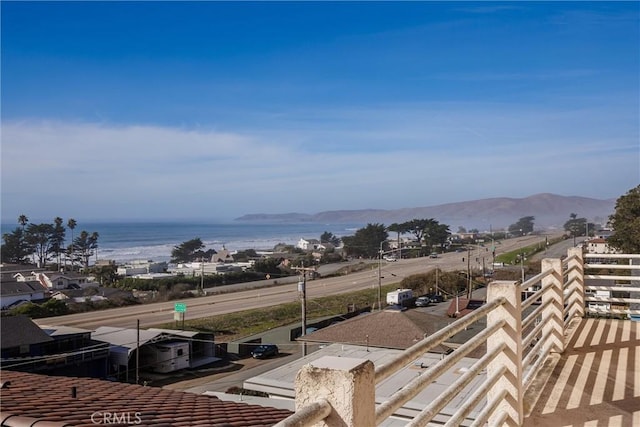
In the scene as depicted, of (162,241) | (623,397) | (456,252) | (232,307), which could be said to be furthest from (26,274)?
(162,241)

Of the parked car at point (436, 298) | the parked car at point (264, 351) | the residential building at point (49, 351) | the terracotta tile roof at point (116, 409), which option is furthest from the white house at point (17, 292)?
the terracotta tile roof at point (116, 409)

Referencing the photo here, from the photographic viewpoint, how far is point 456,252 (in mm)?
59875

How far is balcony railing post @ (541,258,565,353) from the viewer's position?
4.54m

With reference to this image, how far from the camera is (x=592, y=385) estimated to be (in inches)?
146

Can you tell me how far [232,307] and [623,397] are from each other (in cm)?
2967

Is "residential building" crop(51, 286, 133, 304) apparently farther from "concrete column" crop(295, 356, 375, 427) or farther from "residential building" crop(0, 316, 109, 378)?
"concrete column" crop(295, 356, 375, 427)

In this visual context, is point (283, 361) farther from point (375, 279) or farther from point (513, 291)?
point (375, 279)

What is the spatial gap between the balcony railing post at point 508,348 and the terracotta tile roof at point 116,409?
173cm

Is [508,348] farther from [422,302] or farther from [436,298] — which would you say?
[436,298]

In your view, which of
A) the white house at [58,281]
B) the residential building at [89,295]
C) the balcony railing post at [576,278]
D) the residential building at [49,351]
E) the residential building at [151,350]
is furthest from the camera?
the white house at [58,281]

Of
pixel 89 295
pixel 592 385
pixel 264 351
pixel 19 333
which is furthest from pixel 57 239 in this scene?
pixel 592 385

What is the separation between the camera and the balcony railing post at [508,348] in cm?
282

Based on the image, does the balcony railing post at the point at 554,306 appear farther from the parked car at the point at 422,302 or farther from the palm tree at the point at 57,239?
the palm tree at the point at 57,239

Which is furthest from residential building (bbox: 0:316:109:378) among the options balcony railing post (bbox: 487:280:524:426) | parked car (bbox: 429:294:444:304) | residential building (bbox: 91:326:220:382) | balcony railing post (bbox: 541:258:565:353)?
parked car (bbox: 429:294:444:304)
